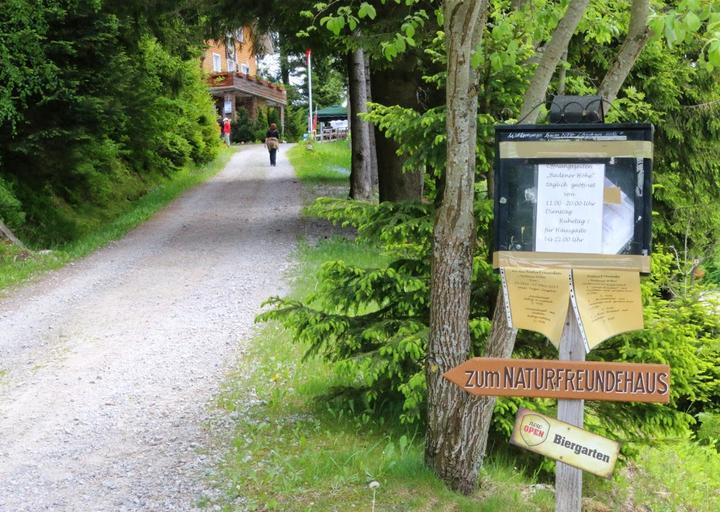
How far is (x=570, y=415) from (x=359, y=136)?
59.8 ft

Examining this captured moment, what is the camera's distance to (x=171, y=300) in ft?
36.8

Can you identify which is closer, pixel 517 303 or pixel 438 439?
pixel 517 303

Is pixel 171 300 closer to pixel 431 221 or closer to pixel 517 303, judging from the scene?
pixel 431 221

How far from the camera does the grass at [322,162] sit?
29844mm

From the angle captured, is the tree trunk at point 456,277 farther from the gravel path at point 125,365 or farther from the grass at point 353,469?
the gravel path at point 125,365

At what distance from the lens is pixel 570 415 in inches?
152

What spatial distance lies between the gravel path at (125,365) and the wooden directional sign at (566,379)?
208 cm

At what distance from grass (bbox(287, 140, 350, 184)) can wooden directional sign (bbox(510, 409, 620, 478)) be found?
24.5 metres

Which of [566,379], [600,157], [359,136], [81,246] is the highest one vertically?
[600,157]

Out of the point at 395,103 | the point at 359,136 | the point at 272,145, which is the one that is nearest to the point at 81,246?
the point at 395,103

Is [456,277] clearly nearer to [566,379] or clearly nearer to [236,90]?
[566,379]

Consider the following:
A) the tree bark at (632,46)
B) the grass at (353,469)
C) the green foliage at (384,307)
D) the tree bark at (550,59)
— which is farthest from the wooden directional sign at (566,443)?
the tree bark at (632,46)

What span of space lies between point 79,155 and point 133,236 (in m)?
2.66

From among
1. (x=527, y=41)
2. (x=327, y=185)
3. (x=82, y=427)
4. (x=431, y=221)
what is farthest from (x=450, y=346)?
(x=327, y=185)
